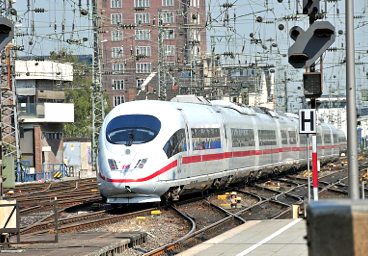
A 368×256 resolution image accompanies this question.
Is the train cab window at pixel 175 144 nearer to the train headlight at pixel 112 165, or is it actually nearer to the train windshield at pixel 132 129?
the train windshield at pixel 132 129

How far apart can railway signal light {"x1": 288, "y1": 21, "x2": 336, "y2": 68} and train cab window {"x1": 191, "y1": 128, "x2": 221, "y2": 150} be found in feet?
40.0

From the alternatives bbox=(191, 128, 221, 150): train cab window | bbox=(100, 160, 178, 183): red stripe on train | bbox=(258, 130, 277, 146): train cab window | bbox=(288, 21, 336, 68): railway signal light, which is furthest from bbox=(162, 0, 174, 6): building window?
bbox=(288, 21, 336, 68): railway signal light

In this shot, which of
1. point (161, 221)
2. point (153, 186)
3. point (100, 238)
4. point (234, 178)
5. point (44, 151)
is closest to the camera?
point (100, 238)

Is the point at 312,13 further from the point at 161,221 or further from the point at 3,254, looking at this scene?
the point at 161,221

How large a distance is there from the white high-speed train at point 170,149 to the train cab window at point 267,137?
8.78 feet

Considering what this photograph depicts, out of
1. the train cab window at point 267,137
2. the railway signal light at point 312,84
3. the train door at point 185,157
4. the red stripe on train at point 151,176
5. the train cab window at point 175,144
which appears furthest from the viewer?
the train cab window at point 267,137

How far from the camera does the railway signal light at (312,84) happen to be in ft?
43.5

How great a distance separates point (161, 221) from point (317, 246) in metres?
14.7

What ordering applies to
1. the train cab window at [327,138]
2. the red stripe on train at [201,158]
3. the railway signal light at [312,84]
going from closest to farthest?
the railway signal light at [312,84] → the red stripe on train at [201,158] → the train cab window at [327,138]

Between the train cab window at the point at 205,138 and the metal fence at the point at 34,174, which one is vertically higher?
the train cab window at the point at 205,138

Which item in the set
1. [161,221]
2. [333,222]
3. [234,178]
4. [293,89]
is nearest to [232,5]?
[234,178]

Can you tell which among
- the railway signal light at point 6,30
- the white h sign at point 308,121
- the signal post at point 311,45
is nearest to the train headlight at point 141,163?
the white h sign at point 308,121

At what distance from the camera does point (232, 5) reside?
34.5 m

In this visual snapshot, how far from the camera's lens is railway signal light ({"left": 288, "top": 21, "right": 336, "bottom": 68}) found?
500 inches
